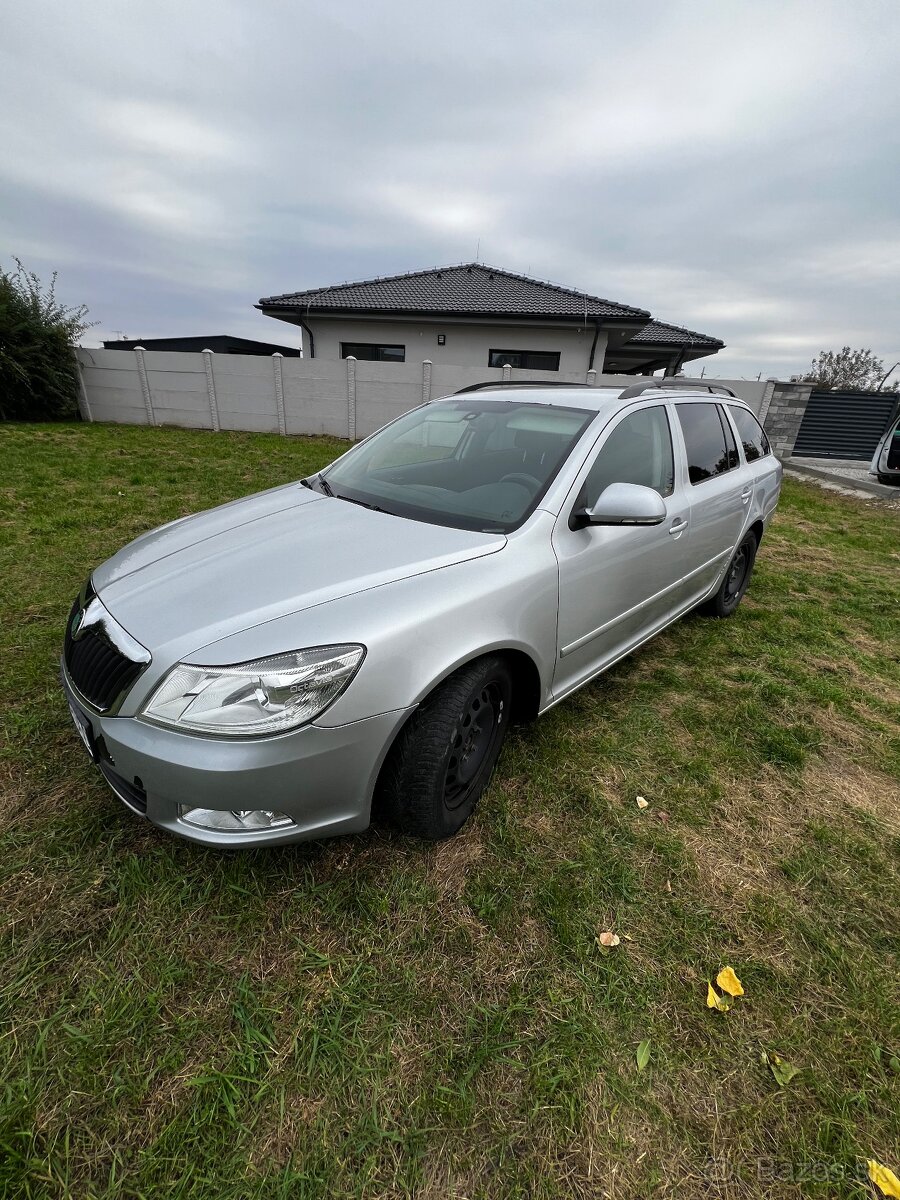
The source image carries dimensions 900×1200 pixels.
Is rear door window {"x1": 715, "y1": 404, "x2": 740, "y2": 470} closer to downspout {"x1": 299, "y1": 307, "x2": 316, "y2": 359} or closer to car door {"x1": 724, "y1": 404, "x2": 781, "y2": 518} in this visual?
car door {"x1": 724, "y1": 404, "x2": 781, "y2": 518}

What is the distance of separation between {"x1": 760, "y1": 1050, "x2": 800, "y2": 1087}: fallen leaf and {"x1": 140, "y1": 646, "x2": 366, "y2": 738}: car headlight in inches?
56.6

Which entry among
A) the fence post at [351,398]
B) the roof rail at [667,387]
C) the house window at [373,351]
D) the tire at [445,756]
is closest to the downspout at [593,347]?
the house window at [373,351]

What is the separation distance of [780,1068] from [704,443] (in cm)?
294

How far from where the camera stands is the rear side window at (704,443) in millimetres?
3043

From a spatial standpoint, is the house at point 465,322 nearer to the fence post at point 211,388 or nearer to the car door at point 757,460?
the fence post at point 211,388

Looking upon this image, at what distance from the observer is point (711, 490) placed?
314 cm

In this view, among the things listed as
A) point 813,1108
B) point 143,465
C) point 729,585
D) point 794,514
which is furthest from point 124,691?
point 794,514

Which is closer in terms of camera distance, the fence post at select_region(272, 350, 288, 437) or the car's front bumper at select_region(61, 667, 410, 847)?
the car's front bumper at select_region(61, 667, 410, 847)

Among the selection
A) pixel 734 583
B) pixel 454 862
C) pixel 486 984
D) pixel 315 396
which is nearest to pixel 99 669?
pixel 454 862

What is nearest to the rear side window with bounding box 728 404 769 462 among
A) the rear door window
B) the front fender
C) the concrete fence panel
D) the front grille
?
the rear door window

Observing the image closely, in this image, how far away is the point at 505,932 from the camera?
1.62 metres

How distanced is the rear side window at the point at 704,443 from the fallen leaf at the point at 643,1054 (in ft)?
8.48

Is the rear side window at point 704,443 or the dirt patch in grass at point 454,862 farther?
the rear side window at point 704,443

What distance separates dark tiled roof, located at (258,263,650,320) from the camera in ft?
46.3
